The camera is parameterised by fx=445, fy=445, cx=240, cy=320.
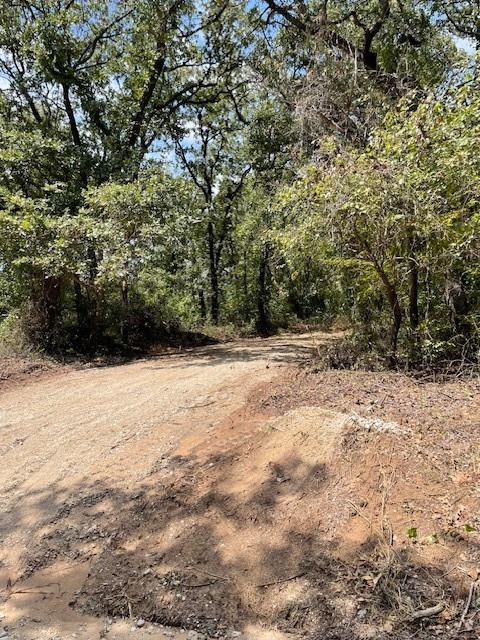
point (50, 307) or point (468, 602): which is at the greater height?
point (50, 307)

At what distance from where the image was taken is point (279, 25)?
9.57m

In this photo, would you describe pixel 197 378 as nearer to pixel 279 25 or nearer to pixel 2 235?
pixel 2 235

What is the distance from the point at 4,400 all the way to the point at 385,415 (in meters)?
5.40

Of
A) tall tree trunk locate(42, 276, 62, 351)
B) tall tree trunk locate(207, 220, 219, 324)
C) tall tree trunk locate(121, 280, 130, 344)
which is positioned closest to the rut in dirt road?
tall tree trunk locate(42, 276, 62, 351)

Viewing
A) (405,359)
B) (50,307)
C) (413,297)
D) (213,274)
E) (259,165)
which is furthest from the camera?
(213,274)

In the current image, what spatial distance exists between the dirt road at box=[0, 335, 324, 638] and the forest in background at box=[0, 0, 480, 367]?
6.60ft

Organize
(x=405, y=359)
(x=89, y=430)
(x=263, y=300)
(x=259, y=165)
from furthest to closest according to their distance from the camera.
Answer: (x=263, y=300), (x=259, y=165), (x=405, y=359), (x=89, y=430)

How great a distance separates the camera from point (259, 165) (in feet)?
50.5

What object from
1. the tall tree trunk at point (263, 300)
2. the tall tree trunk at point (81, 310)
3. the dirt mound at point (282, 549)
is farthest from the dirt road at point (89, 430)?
the tall tree trunk at point (263, 300)

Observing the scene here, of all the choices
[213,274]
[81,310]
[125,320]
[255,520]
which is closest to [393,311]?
[255,520]

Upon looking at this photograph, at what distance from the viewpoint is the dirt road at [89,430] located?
3.39 m

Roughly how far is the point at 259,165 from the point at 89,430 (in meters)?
12.6

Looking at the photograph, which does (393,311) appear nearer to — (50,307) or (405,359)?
(405,359)

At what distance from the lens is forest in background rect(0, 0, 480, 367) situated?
4.95 metres
